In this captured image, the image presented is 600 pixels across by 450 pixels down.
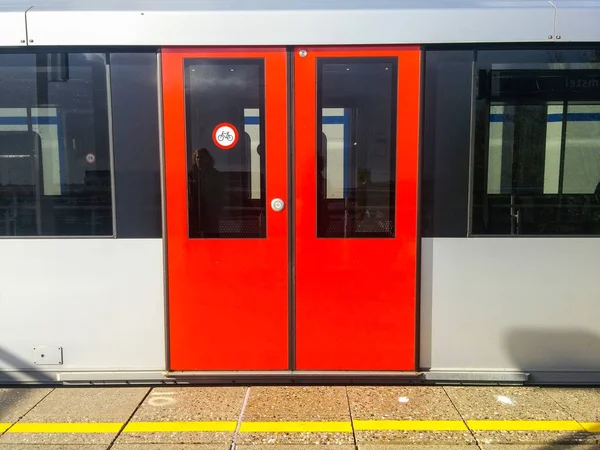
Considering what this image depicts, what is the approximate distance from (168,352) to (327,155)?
1780 millimetres

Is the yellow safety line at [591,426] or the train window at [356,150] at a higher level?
the train window at [356,150]

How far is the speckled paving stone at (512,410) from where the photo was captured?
2883 mm

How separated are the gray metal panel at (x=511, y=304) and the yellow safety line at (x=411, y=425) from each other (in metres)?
0.48

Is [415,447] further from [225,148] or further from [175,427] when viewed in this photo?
[225,148]

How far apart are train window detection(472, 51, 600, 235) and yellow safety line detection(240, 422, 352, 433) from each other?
1586 mm

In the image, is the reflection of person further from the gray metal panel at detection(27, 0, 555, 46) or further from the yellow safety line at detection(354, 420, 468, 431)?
the yellow safety line at detection(354, 420, 468, 431)

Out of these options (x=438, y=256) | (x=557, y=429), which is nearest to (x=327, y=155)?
(x=438, y=256)

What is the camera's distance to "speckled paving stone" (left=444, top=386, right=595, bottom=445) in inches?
113

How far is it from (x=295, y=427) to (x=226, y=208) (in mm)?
1502

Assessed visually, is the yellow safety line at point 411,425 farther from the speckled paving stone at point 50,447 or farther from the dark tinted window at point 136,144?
the dark tinted window at point 136,144

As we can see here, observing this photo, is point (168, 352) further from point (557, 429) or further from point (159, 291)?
point (557, 429)

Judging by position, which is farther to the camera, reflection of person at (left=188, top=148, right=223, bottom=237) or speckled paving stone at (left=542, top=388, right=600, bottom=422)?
reflection of person at (left=188, top=148, right=223, bottom=237)

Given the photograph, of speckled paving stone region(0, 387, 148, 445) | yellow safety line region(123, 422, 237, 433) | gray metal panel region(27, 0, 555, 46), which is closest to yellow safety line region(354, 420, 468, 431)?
yellow safety line region(123, 422, 237, 433)

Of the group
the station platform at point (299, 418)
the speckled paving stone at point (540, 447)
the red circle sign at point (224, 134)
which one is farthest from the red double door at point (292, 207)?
the speckled paving stone at point (540, 447)
